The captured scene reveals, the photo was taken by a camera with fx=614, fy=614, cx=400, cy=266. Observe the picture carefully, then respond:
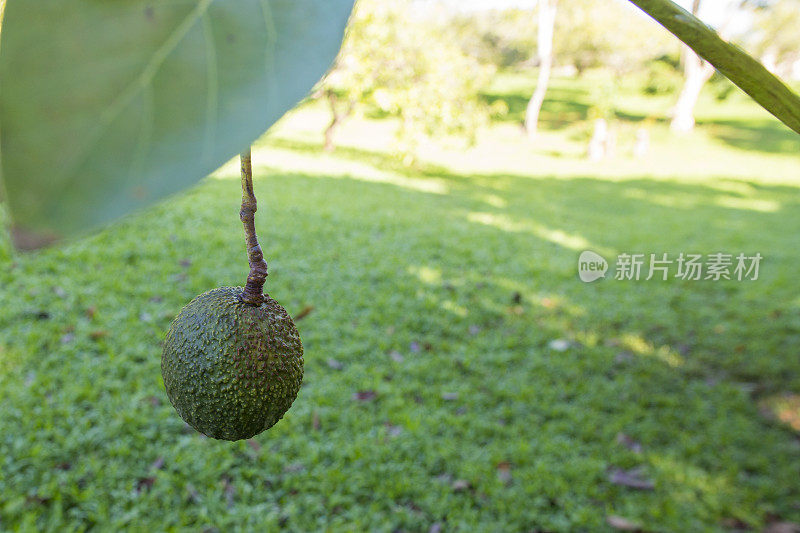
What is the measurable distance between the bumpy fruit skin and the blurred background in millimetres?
310

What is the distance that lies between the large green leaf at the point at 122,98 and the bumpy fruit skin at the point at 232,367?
12.8 inches

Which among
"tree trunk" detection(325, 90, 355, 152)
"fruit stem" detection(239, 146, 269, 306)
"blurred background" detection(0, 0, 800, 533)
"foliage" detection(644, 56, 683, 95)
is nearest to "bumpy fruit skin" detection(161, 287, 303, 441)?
"fruit stem" detection(239, 146, 269, 306)

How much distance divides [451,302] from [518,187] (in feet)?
15.1

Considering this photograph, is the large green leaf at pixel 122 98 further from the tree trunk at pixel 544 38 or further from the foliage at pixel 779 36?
the foliage at pixel 779 36

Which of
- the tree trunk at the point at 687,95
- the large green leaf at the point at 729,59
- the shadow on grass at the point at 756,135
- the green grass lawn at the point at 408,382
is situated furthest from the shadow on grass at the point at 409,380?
the tree trunk at the point at 687,95

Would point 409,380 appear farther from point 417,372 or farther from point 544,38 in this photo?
point 544,38

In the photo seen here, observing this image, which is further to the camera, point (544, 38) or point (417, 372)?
point (544, 38)

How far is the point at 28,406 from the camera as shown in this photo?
7.89 feet

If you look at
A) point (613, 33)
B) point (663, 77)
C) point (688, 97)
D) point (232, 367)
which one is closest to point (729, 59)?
point (232, 367)

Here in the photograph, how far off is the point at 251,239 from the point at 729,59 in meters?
0.25

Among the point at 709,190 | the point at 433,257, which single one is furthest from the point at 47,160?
the point at 709,190

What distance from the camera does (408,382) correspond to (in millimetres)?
3035

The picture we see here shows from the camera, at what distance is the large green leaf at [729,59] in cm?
24

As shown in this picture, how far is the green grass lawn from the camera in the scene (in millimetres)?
2242
